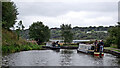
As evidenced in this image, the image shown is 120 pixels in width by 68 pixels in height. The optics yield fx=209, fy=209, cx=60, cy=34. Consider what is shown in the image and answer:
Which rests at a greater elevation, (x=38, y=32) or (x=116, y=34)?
(x=38, y=32)

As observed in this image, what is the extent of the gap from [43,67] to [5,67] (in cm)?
458

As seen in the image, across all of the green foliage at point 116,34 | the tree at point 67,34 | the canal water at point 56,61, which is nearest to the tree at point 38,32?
the tree at point 67,34

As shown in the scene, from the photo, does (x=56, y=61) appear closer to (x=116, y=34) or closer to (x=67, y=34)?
(x=116, y=34)

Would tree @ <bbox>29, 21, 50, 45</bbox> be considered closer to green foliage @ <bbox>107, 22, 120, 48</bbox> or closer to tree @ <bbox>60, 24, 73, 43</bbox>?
tree @ <bbox>60, 24, 73, 43</bbox>

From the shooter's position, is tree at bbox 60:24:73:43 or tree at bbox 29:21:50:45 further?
tree at bbox 29:21:50:45

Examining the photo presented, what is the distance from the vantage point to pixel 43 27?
115438 millimetres

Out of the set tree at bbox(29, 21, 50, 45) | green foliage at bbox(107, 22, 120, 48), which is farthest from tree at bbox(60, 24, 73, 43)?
green foliage at bbox(107, 22, 120, 48)

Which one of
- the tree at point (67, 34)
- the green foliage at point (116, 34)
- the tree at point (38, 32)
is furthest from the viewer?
the tree at point (38, 32)

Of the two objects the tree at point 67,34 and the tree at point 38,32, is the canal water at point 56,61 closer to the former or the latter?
the tree at point 67,34

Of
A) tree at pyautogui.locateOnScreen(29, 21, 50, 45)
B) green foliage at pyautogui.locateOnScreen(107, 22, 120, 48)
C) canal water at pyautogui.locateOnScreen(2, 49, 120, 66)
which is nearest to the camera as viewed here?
canal water at pyautogui.locateOnScreen(2, 49, 120, 66)

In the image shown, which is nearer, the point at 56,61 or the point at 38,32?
the point at 56,61

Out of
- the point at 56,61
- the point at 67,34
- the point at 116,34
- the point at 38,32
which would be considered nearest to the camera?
the point at 56,61

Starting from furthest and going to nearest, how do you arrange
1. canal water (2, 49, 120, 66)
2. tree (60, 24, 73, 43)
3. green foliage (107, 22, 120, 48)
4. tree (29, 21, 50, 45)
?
tree (29, 21, 50, 45), tree (60, 24, 73, 43), green foliage (107, 22, 120, 48), canal water (2, 49, 120, 66)

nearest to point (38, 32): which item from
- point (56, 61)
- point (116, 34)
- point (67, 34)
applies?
point (67, 34)
